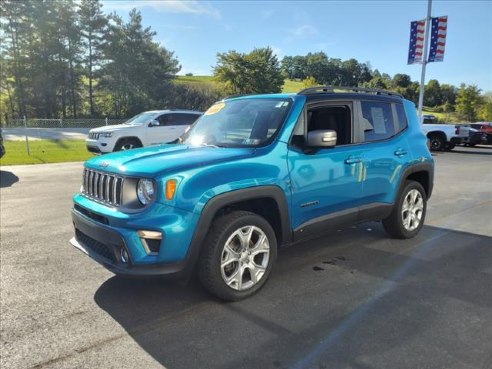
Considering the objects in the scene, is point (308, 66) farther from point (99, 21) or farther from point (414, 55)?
point (414, 55)

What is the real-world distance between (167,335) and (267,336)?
0.73m

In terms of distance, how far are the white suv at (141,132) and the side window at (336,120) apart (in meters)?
10.5

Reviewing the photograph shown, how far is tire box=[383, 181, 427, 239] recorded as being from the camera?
5.17 m

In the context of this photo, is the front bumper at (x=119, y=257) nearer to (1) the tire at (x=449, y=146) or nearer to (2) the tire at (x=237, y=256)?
(2) the tire at (x=237, y=256)

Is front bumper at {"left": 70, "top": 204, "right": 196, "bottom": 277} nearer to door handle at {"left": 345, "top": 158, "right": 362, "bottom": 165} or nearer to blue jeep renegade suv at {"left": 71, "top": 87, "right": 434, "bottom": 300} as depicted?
blue jeep renegade suv at {"left": 71, "top": 87, "right": 434, "bottom": 300}

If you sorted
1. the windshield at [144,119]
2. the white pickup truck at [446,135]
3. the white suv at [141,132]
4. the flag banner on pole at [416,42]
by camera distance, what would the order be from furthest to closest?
the flag banner on pole at [416,42] → the white pickup truck at [446,135] → the windshield at [144,119] → the white suv at [141,132]

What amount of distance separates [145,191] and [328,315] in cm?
176

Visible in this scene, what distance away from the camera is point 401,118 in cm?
525

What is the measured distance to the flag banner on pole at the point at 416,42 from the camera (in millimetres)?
21781

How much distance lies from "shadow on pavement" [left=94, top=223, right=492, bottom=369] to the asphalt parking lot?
0.01 meters

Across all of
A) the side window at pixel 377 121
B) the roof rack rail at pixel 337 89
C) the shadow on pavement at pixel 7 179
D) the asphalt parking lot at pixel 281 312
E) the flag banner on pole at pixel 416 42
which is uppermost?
the flag banner on pole at pixel 416 42

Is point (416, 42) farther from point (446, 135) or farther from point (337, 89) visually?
point (337, 89)

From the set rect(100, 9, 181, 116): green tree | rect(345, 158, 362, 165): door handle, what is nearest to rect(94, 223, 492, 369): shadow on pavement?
rect(345, 158, 362, 165): door handle

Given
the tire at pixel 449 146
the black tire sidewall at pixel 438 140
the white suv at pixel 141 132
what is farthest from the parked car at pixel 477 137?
the white suv at pixel 141 132
